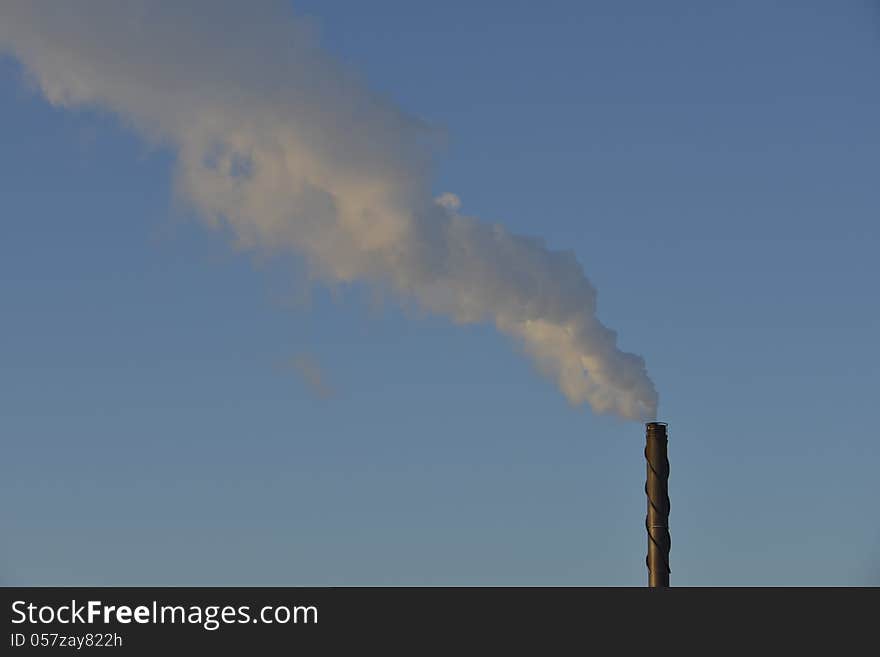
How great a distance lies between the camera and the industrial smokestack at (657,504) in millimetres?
56781

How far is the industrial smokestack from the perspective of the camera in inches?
2235

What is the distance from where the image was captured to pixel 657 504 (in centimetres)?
5756
